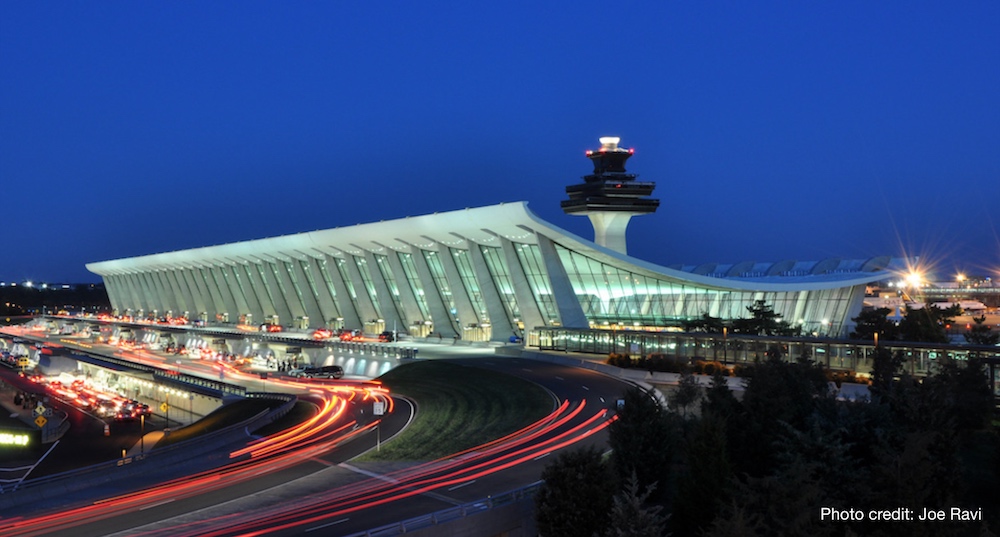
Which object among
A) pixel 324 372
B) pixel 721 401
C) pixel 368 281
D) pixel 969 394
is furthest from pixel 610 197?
pixel 721 401

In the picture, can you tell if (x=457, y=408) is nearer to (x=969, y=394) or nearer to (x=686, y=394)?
(x=686, y=394)

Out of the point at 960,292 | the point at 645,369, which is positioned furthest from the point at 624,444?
the point at 960,292

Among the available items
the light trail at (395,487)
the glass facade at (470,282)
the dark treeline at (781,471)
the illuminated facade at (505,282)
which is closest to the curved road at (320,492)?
the light trail at (395,487)

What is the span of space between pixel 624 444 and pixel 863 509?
19.1 feet

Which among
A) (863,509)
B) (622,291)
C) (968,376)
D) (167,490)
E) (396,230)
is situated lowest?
(167,490)

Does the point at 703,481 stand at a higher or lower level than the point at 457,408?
higher

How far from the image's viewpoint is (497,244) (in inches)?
2517

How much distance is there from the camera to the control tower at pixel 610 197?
10312cm

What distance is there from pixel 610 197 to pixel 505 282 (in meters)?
40.5

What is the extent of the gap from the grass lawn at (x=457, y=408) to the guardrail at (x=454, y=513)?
7.05 metres

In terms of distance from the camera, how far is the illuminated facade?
60219 mm

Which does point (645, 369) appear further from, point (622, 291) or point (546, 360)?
point (622, 291)

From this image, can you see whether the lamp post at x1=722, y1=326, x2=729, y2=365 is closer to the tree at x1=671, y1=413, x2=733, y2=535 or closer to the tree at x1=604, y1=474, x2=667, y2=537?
the tree at x1=671, y1=413, x2=733, y2=535

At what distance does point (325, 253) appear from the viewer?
83.2m
